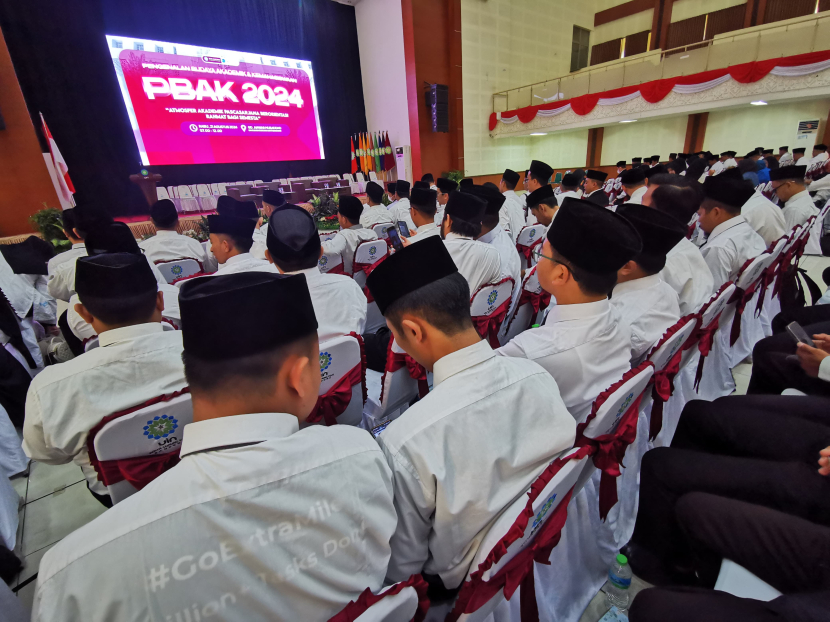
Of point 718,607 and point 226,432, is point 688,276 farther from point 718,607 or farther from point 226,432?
point 226,432

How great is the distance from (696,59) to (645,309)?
11.3m

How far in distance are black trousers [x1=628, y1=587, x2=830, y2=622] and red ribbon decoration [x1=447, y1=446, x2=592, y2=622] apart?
0.22m

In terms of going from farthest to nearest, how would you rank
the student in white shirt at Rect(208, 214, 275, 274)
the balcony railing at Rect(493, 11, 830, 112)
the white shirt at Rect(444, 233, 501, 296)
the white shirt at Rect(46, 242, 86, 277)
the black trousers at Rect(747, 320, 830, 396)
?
1. the balcony railing at Rect(493, 11, 830, 112)
2. the white shirt at Rect(46, 242, 86, 277)
3. the student in white shirt at Rect(208, 214, 275, 274)
4. the white shirt at Rect(444, 233, 501, 296)
5. the black trousers at Rect(747, 320, 830, 396)

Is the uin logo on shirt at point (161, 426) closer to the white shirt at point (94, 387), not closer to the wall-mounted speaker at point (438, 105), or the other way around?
the white shirt at point (94, 387)

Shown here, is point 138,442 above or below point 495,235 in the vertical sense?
below

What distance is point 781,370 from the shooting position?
1.78m

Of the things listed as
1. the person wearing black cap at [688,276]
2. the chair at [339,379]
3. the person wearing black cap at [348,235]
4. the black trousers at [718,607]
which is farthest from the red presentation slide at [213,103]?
the black trousers at [718,607]

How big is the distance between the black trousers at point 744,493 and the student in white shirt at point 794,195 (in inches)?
139

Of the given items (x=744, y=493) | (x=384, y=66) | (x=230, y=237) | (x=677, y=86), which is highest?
(x=384, y=66)

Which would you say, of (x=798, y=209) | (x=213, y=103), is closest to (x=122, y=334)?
(x=798, y=209)

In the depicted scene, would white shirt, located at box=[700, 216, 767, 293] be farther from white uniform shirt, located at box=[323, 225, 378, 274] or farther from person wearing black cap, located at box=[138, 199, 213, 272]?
person wearing black cap, located at box=[138, 199, 213, 272]

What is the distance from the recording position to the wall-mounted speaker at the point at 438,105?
408 inches

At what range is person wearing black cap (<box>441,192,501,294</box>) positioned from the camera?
2373 millimetres

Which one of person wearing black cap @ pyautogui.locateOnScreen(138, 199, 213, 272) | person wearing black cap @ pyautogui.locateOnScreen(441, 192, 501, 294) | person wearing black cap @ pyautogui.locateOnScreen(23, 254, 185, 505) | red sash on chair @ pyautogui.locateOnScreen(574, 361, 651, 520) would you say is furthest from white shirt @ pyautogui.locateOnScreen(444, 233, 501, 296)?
A: person wearing black cap @ pyautogui.locateOnScreen(138, 199, 213, 272)
